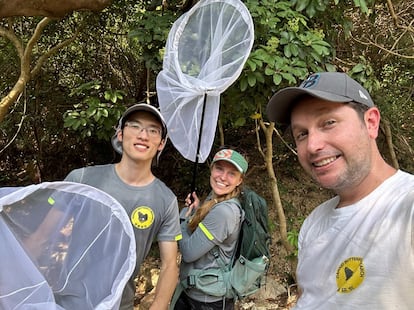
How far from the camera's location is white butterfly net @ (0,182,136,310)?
1.35 m

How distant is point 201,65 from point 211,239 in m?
1.04

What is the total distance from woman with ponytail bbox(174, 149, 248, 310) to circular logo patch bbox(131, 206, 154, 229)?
14.6 inches

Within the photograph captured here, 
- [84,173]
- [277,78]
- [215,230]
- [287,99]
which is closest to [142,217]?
[84,173]

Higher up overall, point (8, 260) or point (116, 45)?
point (116, 45)

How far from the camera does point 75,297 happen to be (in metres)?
1.45

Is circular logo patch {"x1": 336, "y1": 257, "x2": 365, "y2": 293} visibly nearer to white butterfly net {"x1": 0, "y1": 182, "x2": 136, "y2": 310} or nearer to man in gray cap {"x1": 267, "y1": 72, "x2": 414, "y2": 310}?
man in gray cap {"x1": 267, "y1": 72, "x2": 414, "y2": 310}

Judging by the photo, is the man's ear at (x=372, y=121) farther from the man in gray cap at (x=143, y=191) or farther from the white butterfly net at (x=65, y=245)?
the man in gray cap at (x=143, y=191)

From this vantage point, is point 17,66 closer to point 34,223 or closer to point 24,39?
point 24,39

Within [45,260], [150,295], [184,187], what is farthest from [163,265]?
[184,187]

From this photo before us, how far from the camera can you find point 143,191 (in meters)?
1.90

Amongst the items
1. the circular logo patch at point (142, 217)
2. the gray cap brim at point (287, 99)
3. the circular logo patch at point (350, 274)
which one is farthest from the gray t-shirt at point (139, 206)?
the circular logo patch at point (350, 274)

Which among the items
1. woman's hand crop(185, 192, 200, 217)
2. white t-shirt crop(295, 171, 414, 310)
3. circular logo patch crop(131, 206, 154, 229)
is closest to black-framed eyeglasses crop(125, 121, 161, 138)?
circular logo patch crop(131, 206, 154, 229)

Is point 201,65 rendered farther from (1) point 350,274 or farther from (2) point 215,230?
(1) point 350,274

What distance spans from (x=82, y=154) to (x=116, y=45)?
1492 millimetres
